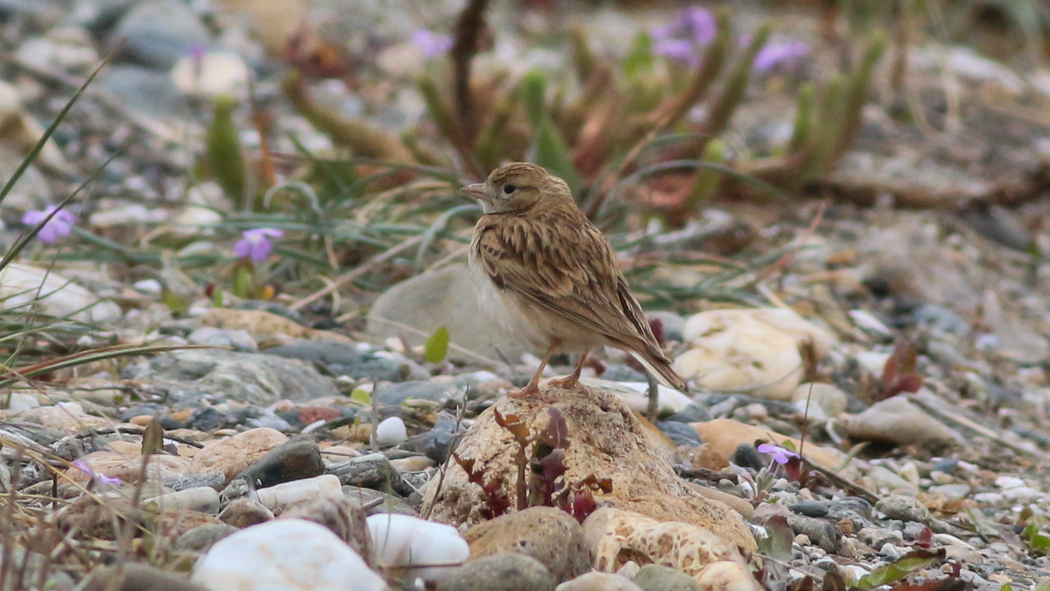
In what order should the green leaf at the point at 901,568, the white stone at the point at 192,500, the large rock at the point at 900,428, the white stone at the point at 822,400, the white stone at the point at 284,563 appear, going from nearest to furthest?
the white stone at the point at 284,563 → the white stone at the point at 192,500 → the green leaf at the point at 901,568 → the large rock at the point at 900,428 → the white stone at the point at 822,400

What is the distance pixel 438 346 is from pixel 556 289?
4.71 ft

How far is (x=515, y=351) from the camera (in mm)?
5453

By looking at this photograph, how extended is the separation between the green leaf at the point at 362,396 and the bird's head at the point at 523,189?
0.81m

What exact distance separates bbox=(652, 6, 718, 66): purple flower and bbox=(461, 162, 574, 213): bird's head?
5116mm

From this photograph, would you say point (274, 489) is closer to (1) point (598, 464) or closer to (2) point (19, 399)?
(1) point (598, 464)

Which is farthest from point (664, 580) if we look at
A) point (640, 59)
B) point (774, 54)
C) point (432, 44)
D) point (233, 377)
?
point (774, 54)

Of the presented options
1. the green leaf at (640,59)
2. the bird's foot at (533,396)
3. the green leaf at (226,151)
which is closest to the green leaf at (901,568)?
the bird's foot at (533,396)

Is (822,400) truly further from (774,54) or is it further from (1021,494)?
(774,54)

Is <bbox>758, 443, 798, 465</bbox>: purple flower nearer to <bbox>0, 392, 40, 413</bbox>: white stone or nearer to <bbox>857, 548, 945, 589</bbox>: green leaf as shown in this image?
<bbox>857, 548, 945, 589</bbox>: green leaf

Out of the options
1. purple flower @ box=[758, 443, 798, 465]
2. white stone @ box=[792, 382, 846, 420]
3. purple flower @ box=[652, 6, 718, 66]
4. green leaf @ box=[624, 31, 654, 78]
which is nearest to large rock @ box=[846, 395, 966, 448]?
white stone @ box=[792, 382, 846, 420]

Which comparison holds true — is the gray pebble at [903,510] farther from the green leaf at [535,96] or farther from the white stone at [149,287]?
the white stone at [149,287]

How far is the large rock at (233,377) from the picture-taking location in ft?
14.8

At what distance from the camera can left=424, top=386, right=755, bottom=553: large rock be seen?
10.2 feet

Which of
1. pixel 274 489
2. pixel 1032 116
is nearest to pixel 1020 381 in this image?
pixel 274 489
